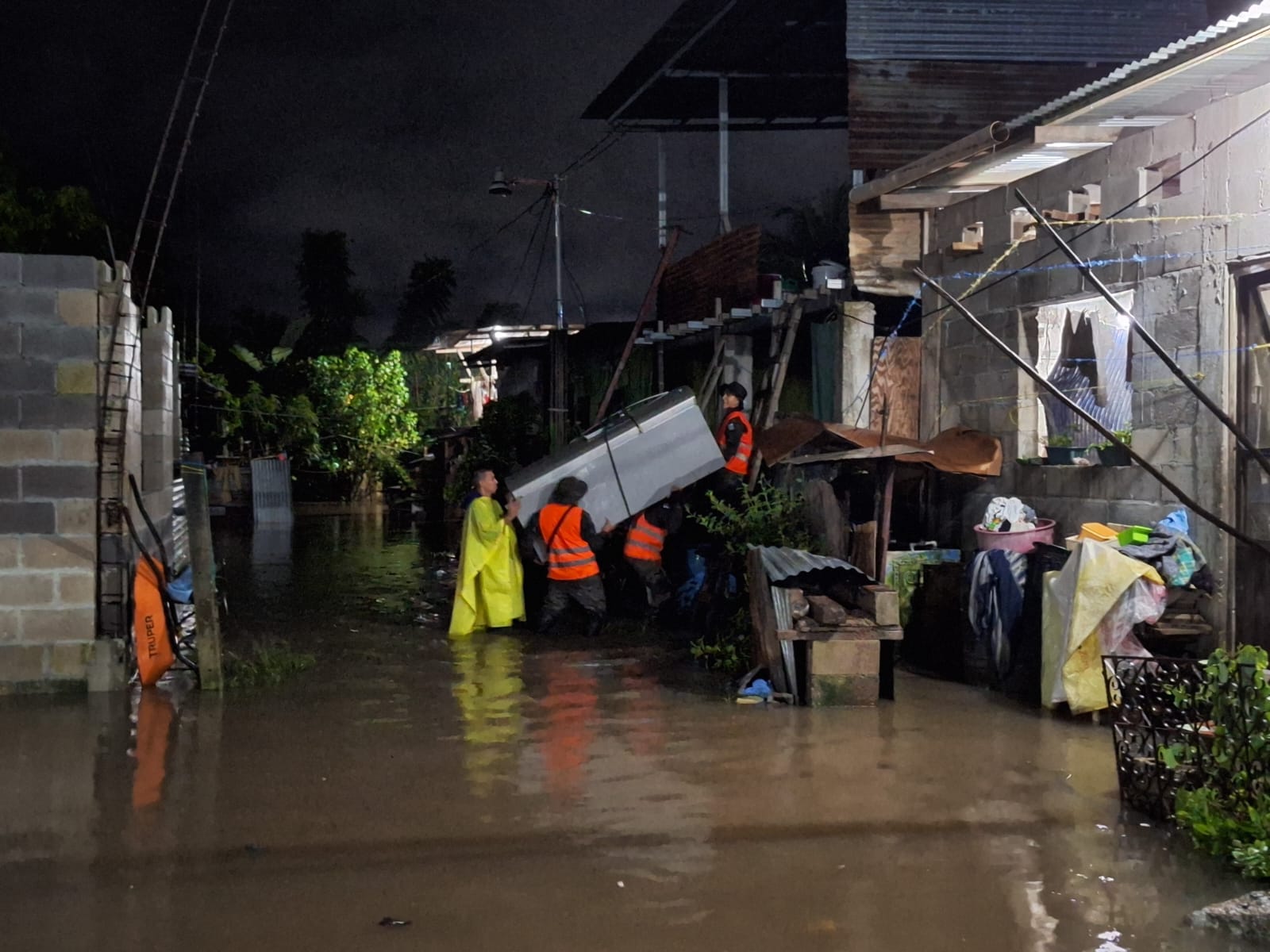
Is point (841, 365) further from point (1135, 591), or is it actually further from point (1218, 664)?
point (1218, 664)

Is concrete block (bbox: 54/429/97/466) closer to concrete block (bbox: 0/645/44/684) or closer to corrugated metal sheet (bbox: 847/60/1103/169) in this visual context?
concrete block (bbox: 0/645/44/684)

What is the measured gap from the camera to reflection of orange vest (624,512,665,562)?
1195 cm

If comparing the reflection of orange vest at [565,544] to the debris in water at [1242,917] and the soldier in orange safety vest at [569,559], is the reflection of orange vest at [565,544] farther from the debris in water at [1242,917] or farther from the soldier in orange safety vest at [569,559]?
the debris in water at [1242,917]

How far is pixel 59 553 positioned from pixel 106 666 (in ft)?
2.82

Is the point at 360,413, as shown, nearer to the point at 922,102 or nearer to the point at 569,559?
the point at 922,102

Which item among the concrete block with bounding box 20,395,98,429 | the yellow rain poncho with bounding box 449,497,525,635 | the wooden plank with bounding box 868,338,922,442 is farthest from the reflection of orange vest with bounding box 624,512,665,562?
the concrete block with bounding box 20,395,98,429

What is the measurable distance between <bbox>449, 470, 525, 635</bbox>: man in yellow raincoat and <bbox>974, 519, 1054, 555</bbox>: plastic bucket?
453 cm

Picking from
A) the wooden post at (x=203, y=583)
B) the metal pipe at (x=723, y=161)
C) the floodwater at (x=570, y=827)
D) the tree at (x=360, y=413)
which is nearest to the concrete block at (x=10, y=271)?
the wooden post at (x=203, y=583)

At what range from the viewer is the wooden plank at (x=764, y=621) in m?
8.35

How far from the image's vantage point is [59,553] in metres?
8.43

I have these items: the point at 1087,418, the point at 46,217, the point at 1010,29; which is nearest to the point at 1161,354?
the point at 1087,418

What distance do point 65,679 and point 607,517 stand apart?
5.20 metres

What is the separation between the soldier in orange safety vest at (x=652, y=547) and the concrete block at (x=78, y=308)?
5.45 metres

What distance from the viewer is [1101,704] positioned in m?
7.65
